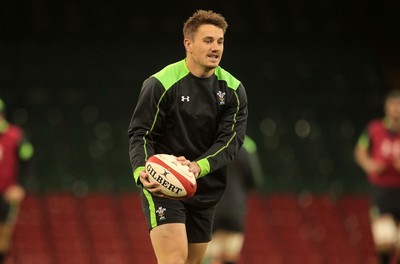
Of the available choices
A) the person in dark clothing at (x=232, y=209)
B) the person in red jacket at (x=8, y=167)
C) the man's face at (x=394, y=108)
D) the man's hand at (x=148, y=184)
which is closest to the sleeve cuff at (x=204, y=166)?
the man's hand at (x=148, y=184)

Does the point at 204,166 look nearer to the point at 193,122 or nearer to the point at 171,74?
the point at 193,122

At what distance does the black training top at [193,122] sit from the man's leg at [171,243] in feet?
1.00

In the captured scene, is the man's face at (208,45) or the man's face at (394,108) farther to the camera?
the man's face at (394,108)

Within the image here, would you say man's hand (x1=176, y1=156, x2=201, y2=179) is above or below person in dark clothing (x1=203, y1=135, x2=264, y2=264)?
above

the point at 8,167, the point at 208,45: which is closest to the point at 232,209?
the point at 8,167

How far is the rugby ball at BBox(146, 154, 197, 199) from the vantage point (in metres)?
4.93

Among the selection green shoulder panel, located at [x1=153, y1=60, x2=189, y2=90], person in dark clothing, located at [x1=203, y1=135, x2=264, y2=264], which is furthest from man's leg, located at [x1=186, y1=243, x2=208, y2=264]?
person in dark clothing, located at [x1=203, y1=135, x2=264, y2=264]

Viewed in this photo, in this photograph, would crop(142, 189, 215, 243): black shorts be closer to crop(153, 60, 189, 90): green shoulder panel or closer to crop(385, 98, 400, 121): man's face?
crop(153, 60, 189, 90): green shoulder panel

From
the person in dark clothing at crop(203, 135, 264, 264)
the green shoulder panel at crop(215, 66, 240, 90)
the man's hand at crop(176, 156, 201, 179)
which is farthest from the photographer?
the person in dark clothing at crop(203, 135, 264, 264)

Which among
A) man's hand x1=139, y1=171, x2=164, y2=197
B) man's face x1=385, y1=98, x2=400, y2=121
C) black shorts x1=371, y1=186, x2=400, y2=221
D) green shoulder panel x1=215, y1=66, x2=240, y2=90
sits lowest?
black shorts x1=371, y1=186, x2=400, y2=221

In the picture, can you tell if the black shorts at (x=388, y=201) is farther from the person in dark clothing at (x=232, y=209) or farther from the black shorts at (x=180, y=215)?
the black shorts at (x=180, y=215)

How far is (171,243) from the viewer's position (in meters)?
5.12

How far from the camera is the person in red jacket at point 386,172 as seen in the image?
9.39 meters

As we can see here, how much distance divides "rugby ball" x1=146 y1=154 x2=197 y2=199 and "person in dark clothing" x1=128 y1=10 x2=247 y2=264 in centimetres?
7
